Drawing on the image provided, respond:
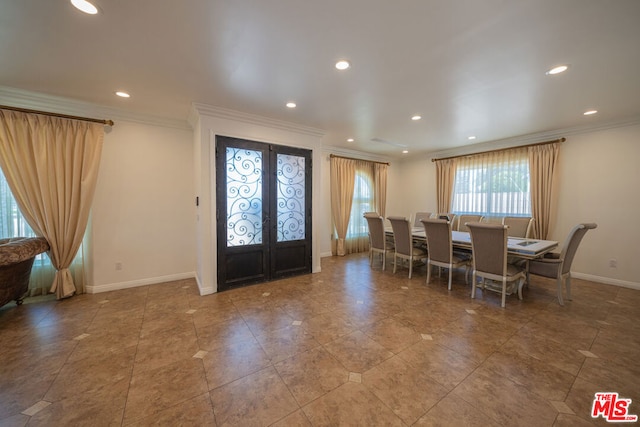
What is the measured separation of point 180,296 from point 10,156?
2588mm

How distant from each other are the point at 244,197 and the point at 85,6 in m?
2.30

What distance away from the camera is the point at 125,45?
1.89 metres

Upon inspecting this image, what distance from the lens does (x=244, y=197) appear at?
3.45 meters

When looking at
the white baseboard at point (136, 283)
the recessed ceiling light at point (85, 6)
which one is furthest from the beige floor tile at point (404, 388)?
the white baseboard at point (136, 283)

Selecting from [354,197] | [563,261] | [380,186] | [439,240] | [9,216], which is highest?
[380,186]

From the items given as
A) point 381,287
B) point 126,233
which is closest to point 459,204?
point 381,287

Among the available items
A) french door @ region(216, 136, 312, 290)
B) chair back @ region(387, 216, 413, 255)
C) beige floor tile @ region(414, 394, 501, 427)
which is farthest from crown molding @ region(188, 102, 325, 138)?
beige floor tile @ region(414, 394, 501, 427)

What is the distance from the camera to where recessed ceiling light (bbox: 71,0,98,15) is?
57.8 inches

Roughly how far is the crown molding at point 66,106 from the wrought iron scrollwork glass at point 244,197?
4.63 ft

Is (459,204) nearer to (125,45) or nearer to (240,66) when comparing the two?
(240,66)

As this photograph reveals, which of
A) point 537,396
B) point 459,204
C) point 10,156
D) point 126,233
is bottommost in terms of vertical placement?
point 537,396

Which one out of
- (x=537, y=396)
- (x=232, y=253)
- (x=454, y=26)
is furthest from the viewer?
(x=232, y=253)

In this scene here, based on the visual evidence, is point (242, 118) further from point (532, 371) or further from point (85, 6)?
point (532, 371)

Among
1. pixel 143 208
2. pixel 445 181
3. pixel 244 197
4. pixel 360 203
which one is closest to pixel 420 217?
pixel 445 181
